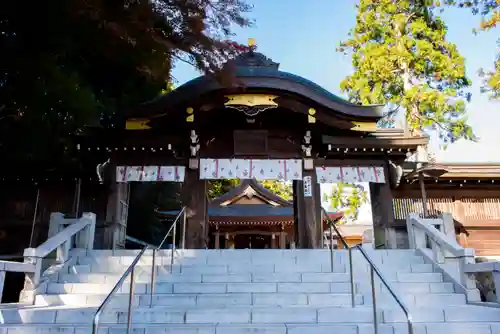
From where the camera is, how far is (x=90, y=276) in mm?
5863

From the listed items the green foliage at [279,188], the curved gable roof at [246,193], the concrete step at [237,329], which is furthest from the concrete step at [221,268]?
the green foliage at [279,188]

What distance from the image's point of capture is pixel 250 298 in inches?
200

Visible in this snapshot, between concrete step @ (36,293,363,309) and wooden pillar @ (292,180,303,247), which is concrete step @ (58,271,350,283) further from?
wooden pillar @ (292,180,303,247)

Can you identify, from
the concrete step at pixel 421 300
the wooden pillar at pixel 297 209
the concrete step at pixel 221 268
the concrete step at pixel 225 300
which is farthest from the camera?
the wooden pillar at pixel 297 209

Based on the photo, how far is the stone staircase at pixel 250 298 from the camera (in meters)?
4.33

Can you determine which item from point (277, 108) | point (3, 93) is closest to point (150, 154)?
point (277, 108)

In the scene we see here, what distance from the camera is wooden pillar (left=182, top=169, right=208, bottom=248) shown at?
8586 millimetres

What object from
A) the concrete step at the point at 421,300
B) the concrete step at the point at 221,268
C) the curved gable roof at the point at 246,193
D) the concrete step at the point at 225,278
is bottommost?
the concrete step at the point at 421,300

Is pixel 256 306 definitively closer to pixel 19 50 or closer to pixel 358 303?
pixel 358 303

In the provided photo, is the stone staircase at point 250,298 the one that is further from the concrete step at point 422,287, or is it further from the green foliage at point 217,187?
the green foliage at point 217,187

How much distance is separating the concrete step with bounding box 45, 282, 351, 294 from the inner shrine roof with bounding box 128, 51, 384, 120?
4.15 metres

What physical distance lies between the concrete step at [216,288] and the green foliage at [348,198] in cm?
1551

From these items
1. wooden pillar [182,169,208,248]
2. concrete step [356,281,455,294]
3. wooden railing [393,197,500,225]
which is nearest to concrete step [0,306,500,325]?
concrete step [356,281,455,294]

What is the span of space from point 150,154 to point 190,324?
18.2 feet
